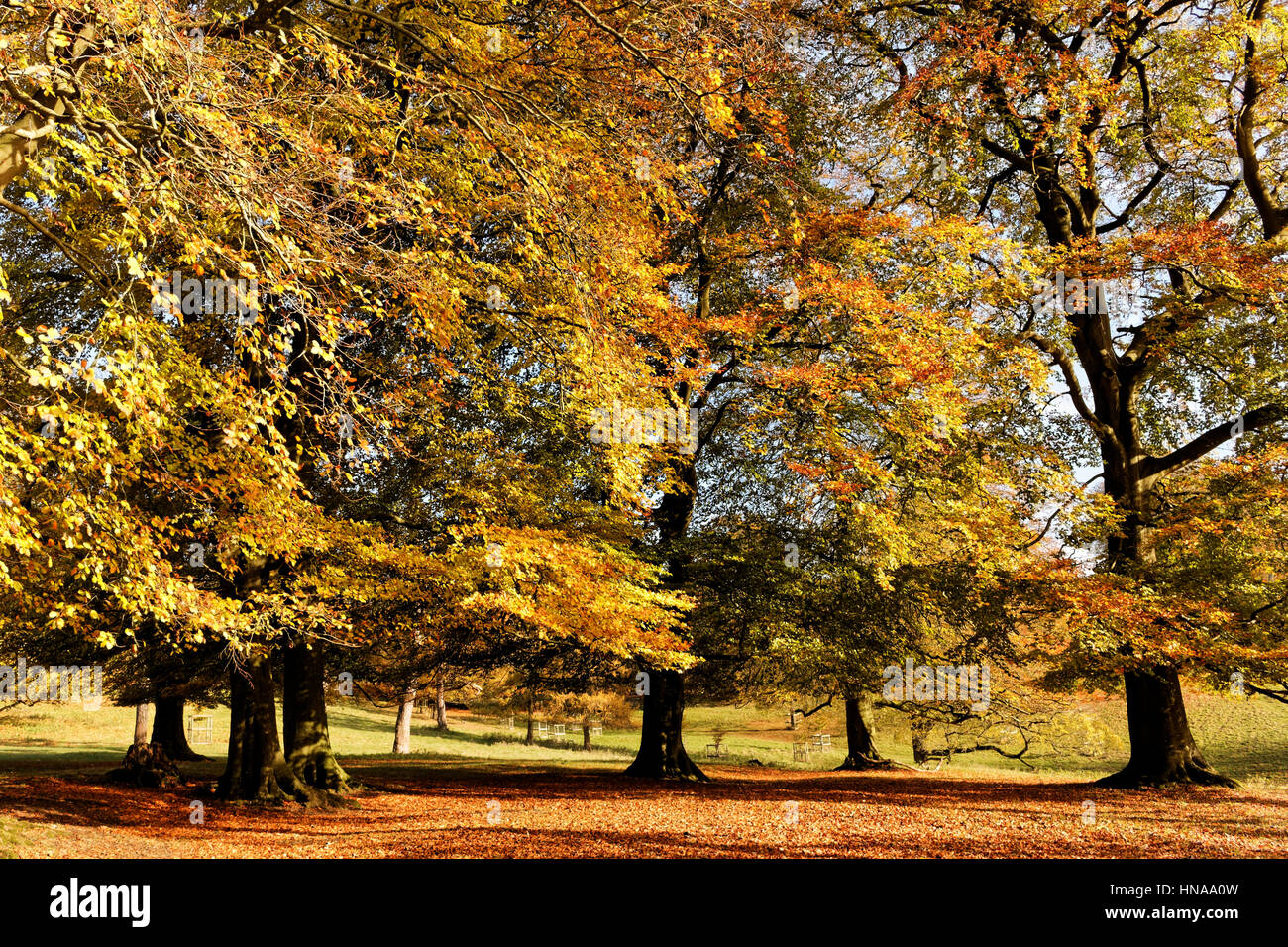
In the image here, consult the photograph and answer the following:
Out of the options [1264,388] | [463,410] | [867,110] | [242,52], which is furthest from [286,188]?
[1264,388]

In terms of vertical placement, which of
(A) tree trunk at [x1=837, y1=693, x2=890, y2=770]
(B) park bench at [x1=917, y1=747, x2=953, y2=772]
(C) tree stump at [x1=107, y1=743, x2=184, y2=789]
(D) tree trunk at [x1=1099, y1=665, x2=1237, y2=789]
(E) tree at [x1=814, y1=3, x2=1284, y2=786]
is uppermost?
(E) tree at [x1=814, y1=3, x2=1284, y2=786]

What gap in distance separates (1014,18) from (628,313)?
385 inches

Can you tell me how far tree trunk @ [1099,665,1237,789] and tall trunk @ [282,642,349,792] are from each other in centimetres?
1504

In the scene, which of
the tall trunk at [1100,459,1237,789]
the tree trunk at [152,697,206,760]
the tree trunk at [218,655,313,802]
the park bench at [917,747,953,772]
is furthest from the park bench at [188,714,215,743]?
the tall trunk at [1100,459,1237,789]

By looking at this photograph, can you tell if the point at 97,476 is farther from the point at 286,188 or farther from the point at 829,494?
the point at 829,494

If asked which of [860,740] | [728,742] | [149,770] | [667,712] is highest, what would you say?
[667,712]

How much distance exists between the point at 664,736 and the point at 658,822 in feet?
24.3

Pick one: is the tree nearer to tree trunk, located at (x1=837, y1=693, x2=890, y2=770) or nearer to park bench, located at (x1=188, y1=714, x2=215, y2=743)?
tree trunk, located at (x1=837, y1=693, x2=890, y2=770)

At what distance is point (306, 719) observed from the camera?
1550cm

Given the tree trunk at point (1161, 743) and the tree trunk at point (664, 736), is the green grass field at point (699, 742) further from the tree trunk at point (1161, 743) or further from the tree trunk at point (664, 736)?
the tree trunk at point (664, 736)

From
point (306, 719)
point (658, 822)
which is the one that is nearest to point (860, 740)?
point (658, 822)

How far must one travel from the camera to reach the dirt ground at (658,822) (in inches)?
384

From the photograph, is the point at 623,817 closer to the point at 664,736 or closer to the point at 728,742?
the point at 664,736

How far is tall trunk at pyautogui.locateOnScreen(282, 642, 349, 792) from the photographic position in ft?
50.1
